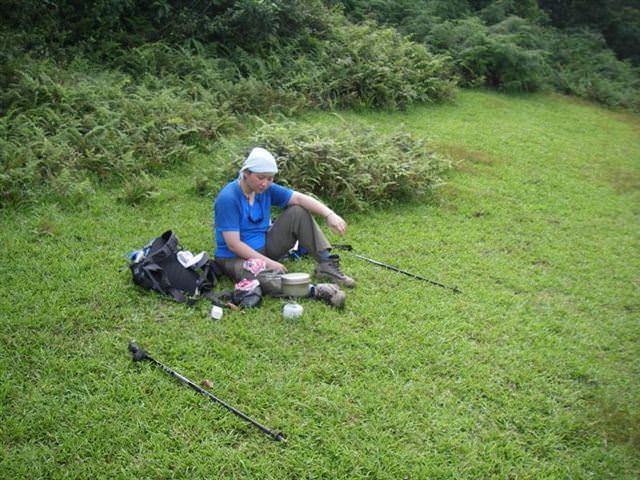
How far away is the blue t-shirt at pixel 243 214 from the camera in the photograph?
4.90 meters

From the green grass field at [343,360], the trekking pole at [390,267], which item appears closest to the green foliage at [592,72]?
the green grass field at [343,360]

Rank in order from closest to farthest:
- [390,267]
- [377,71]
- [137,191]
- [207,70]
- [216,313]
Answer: [216,313], [390,267], [137,191], [207,70], [377,71]

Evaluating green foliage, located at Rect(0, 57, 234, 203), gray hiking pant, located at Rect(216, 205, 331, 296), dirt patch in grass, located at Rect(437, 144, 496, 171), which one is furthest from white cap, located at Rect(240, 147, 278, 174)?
dirt patch in grass, located at Rect(437, 144, 496, 171)

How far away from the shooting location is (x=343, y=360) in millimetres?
4270

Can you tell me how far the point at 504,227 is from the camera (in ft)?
23.7

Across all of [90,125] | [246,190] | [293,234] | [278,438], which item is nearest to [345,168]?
[293,234]

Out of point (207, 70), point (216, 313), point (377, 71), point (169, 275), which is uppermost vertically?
point (377, 71)

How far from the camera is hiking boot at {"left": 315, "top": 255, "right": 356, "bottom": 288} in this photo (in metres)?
5.32

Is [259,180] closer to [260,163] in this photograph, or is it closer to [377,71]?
[260,163]

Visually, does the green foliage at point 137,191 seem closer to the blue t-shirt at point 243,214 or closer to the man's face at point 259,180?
the blue t-shirt at point 243,214

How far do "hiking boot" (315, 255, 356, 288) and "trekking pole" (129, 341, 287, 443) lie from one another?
6.15ft

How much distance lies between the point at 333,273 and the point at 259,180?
1.18 m

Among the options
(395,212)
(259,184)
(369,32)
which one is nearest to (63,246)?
(259,184)

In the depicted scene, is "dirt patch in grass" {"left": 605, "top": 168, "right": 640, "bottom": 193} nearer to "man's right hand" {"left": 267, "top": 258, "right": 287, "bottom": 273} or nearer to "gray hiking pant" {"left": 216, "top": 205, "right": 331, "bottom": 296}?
"gray hiking pant" {"left": 216, "top": 205, "right": 331, "bottom": 296}
